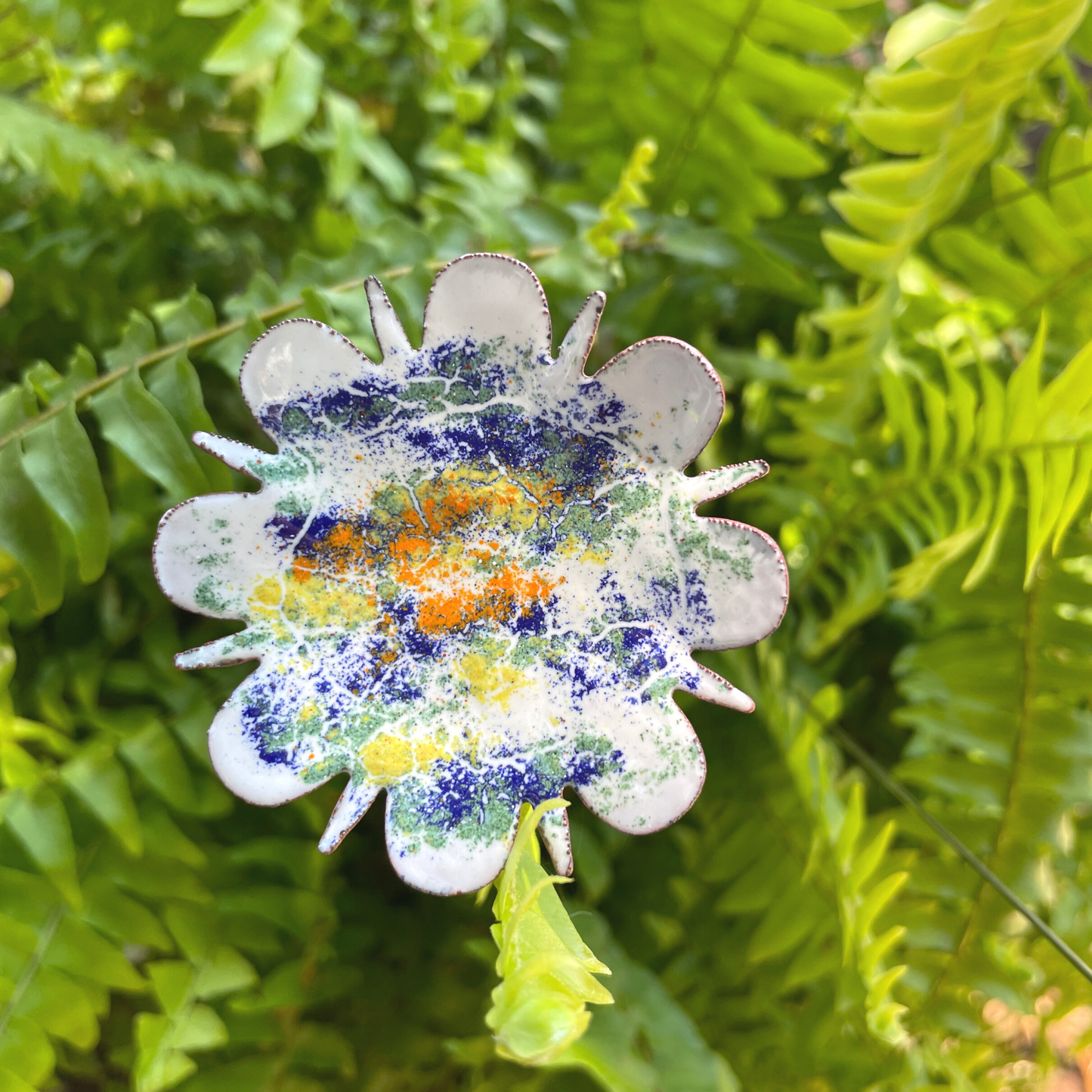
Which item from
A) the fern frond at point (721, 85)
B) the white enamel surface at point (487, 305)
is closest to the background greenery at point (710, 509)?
the fern frond at point (721, 85)

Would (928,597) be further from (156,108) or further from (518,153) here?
(156,108)

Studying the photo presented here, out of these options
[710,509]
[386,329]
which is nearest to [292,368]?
[386,329]

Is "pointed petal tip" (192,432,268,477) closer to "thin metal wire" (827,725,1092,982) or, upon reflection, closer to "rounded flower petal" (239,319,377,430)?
"rounded flower petal" (239,319,377,430)

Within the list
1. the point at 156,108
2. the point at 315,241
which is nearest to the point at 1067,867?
the point at 315,241

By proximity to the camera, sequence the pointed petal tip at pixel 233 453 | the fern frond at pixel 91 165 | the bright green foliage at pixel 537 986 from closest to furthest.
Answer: the bright green foliage at pixel 537 986
the pointed petal tip at pixel 233 453
the fern frond at pixel 91 165

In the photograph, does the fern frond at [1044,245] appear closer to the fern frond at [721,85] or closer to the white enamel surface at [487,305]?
the fern frond at [721,85]
